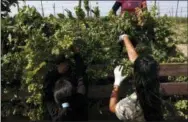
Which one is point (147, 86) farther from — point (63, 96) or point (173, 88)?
point (173, 88)

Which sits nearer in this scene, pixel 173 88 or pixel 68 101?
pixel 68 101

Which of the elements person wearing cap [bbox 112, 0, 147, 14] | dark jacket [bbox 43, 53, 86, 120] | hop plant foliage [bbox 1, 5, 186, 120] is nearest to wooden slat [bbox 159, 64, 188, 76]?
hop plant foliage [bbox 1, 5, 186, 120]

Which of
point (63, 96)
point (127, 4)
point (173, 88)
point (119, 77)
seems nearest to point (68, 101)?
point (63, 96)

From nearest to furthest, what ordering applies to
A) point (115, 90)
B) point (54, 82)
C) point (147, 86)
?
point (147, 86) → point (115, 90) → point (54, 82)

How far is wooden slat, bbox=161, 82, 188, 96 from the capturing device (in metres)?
5.74

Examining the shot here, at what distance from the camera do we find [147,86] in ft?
13.7

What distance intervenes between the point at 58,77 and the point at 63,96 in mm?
273

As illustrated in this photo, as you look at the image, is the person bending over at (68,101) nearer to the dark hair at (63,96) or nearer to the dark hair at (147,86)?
the dark hair at (63,96)

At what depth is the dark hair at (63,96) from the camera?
5.07 meters

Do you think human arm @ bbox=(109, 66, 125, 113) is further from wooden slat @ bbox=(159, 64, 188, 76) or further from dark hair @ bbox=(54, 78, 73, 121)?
wooden slat @ bbox=(159, 64, 188, 76)

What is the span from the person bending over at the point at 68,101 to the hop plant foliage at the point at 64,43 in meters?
0.34

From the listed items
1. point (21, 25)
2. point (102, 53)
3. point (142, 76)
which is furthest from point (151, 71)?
point (21, 25)

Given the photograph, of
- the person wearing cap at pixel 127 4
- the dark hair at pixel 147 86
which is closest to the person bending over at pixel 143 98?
the dark hair at pixel 147 86

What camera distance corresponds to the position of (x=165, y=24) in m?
6.07
